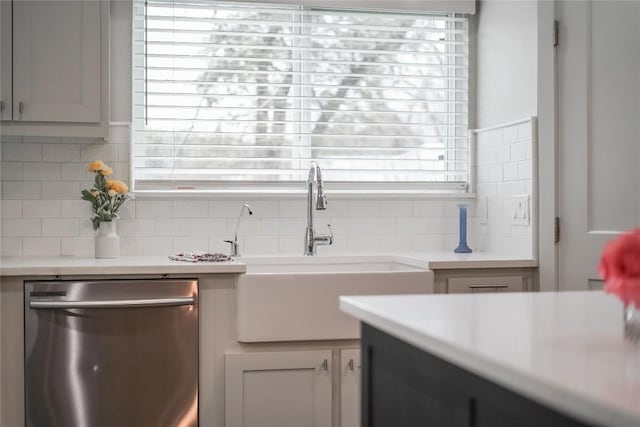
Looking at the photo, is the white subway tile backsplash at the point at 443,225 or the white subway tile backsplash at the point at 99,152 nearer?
the white subway tile backsplash at the point at 99,152

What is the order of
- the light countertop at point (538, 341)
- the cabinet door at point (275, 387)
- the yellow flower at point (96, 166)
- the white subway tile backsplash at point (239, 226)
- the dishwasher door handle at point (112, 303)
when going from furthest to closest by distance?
the white subway tile backsplash at point (239, 226)
the yellow flower at point (96, 166)
the cabinet door at point (275, 387)
the dishwasher door handle at point (112, 303)
the light countertop at point (538, 341)

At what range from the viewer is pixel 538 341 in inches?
50.8

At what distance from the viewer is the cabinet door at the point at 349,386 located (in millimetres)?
3270

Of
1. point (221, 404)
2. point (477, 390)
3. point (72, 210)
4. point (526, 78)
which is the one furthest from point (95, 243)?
point (477, 390)

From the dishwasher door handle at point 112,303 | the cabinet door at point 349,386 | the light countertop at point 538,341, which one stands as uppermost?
the light countertop at point 538,341

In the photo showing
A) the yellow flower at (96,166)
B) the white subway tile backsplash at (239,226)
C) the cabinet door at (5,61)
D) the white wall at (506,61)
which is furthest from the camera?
the white subway tile backsplash at (239,226)

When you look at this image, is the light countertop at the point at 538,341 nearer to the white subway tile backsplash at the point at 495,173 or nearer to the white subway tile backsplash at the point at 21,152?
the white subway tile backsplash at the point at 495,173

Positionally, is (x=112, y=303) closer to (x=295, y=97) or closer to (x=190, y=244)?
(x=190, y=244)

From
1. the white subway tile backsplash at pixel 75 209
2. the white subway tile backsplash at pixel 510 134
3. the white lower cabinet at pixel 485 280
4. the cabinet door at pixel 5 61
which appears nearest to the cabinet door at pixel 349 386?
the white lower cabinet at pixel 485 280

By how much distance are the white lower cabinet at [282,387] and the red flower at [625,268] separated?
2083 mm

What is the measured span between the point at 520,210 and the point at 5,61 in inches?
91.9

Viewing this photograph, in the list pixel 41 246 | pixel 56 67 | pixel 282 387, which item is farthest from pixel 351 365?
pixel 56 67

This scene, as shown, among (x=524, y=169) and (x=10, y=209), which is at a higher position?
(x=524, y=169)

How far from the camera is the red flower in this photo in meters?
1.23
